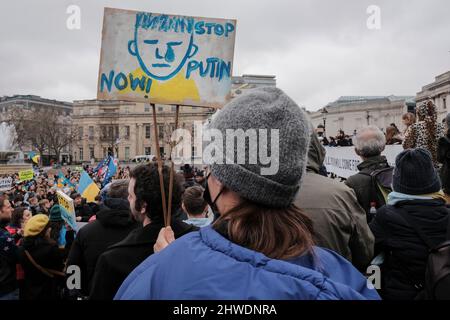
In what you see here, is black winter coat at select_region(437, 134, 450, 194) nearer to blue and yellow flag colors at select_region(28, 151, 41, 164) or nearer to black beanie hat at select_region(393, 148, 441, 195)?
black beanie hat at select_region(393, 148, 441, 195)

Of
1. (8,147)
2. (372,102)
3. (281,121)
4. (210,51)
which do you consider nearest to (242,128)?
(281,121)

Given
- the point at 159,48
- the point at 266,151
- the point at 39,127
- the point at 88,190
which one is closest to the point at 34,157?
the point at 88,190

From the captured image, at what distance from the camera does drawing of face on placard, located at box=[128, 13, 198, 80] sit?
247cm

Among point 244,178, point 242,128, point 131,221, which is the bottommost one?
point 131,221

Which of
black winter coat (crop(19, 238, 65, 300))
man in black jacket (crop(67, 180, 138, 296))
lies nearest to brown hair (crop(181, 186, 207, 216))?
man in black jacket (crop(67, 180, 138, 296))

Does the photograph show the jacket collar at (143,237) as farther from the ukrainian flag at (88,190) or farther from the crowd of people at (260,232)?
the ukrainian flag at (88,190)

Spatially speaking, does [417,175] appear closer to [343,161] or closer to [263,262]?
[263,262]

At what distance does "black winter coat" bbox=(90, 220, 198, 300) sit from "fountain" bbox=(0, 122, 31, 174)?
3108cm

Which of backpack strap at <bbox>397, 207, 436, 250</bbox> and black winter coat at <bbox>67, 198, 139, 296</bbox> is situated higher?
backpack strap at <bbox>397, 207, 436, 250</bbox>

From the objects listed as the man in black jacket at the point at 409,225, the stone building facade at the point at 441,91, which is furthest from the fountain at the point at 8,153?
the stone building facade at the point at 441,91
